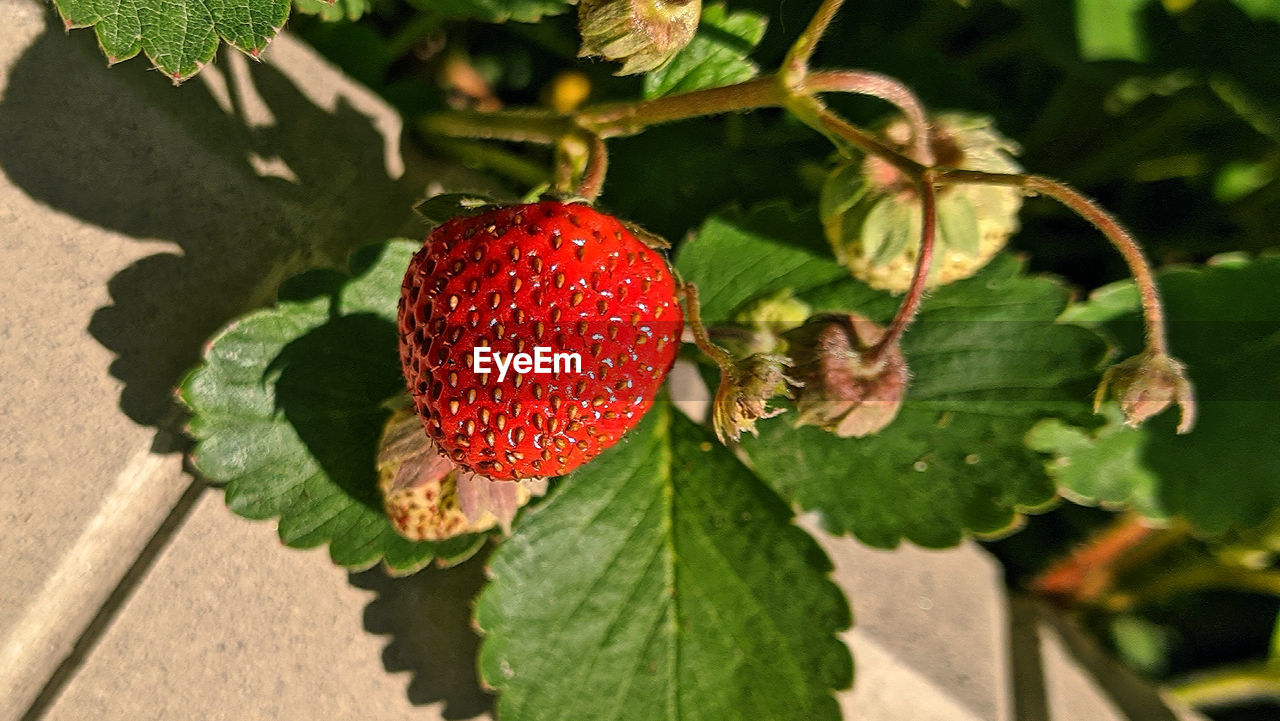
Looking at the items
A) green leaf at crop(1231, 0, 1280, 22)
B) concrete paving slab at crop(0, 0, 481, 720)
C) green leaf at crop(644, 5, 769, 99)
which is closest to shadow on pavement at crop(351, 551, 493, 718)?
concrete paving slab at crop(0, 0, 481, 720)

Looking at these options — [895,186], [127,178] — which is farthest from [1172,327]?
[127,178]

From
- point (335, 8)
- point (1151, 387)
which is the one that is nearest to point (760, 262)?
point (1151, 387)

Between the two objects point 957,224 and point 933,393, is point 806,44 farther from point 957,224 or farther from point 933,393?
point 933,393

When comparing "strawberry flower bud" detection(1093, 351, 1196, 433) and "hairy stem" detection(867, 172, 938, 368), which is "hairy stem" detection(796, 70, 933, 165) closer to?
"hairy stem" detection(867, 172, 938, 368)

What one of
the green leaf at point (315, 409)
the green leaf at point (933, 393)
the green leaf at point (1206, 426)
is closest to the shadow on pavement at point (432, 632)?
the green leaf at point (315, 409)

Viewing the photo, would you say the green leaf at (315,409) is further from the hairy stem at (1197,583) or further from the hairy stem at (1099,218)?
the hairy stem at (1197,583)

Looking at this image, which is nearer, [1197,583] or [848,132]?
[848,132]
